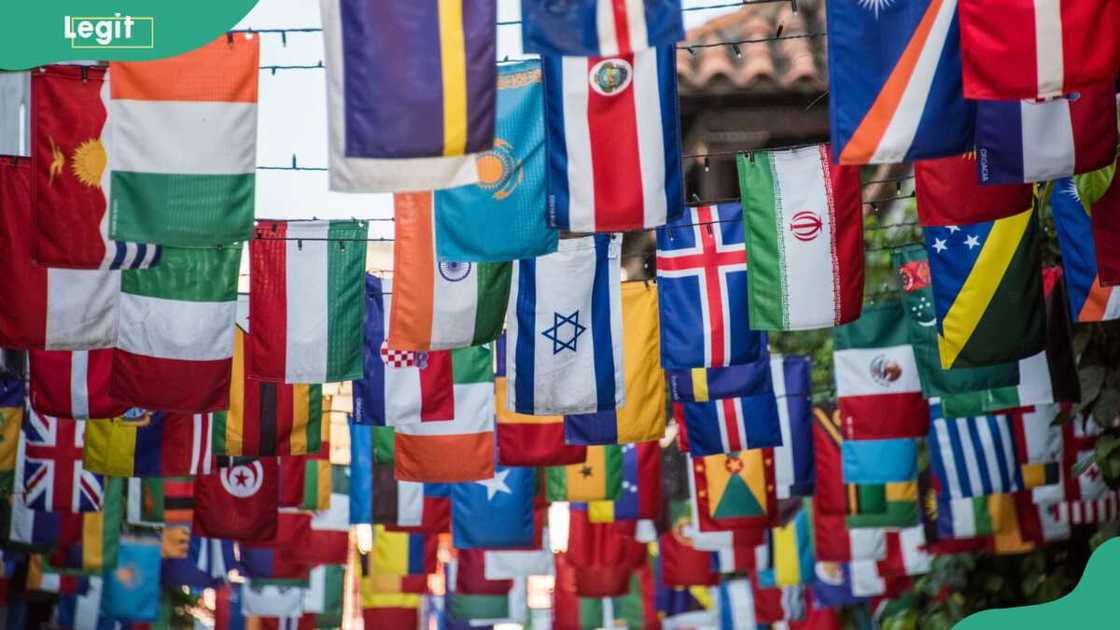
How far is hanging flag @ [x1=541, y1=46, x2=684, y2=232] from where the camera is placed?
39.1 ft

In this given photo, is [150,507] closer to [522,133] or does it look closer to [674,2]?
[522,133]

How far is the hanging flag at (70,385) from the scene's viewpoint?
674 inches

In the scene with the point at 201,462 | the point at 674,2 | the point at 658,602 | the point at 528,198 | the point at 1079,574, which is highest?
the point at 674,2

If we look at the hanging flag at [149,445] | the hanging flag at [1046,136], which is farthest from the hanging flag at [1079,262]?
the hanging flag at [149,445]

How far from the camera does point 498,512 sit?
21.3m

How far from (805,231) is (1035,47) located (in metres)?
3.98

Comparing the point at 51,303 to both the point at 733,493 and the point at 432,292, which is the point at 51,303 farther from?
the point at 733,493

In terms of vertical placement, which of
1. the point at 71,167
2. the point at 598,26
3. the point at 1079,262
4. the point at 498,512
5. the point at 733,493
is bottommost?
the point at 498,512

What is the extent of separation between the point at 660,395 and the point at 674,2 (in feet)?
23.5

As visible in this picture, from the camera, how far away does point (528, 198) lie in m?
13.1

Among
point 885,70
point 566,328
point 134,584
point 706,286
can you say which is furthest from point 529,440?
point 134,584

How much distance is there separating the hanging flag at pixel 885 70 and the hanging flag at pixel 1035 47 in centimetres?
32

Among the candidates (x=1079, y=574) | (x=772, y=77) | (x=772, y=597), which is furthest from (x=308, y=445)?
(x=772, y=597)

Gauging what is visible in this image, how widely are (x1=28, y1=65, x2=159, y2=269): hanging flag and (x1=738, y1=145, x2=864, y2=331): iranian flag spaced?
5.40 m
